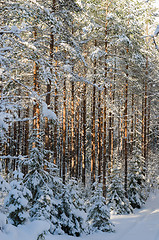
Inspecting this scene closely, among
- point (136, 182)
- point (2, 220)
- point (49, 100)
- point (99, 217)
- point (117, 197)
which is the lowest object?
point (136, 182)

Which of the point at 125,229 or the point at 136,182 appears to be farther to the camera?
the point at 136,182

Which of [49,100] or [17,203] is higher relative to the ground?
[49,100]

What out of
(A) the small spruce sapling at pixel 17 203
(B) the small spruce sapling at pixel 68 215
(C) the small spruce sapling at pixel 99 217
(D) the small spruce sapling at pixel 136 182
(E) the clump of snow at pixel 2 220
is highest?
(E) the clump of snow at pixel 2 220

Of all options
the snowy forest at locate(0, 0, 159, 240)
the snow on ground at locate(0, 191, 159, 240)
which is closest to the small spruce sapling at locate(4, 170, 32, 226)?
the snowy forest at locate(0, 0, 159, 240)

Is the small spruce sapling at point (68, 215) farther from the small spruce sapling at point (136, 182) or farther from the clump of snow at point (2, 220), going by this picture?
the small spruce sapling at point (136, 182)

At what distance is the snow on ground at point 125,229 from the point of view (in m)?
6.17

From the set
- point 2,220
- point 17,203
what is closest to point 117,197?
point 17,203

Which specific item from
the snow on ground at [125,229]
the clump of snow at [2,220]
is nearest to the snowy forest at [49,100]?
the clump of snow at [2,220]

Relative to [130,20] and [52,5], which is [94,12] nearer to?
[130,20]

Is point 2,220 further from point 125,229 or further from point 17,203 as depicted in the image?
point 125,229

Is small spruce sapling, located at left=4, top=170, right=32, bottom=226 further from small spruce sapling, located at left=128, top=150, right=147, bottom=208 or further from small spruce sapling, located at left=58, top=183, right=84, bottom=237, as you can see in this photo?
small spruce sapling, located at left=128, top=150, right=147, bottom=208

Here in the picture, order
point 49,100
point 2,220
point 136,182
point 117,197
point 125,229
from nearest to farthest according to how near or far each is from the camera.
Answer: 1. point 2,220
2. point 49,100
3. point 125,229
4. point 117,197
5. point 136,182

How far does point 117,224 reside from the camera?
13.6 m

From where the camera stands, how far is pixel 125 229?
41.2 ft
